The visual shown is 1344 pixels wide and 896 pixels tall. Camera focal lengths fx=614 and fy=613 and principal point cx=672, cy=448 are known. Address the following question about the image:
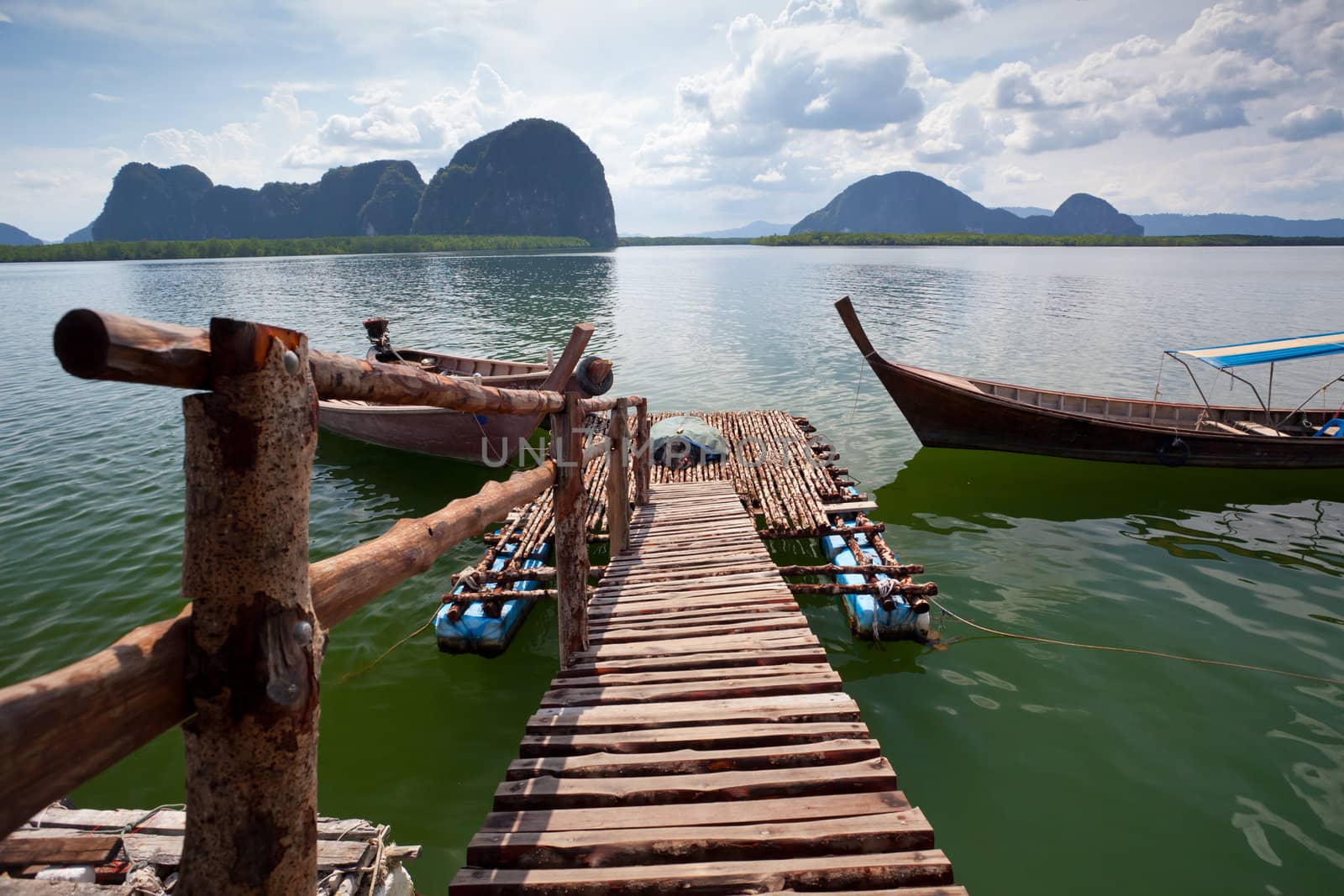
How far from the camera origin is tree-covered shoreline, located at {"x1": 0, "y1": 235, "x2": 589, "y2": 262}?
10412cm

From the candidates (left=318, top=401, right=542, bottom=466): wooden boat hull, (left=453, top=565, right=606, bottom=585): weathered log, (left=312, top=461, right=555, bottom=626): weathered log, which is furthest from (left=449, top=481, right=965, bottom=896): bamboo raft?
(left=318, top=401, right=542, bottom=466): wooden boat hull

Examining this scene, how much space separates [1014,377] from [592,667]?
21145 mm

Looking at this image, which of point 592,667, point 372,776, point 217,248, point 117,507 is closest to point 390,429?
point 117,507

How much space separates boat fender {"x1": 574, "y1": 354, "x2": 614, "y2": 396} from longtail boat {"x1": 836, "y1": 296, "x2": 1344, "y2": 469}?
278 inches

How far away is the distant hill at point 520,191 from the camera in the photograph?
610 ft

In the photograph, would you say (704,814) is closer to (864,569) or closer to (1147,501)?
(864,569)

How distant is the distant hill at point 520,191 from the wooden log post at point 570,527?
197 meters

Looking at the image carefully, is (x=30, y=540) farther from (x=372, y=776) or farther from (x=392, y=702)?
(x=372, y=776)

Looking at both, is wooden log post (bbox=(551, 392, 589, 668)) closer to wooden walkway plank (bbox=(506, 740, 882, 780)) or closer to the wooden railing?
wooden walkway plank (bbox=(506, 740, 882, 780))

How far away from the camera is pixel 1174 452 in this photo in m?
11.9

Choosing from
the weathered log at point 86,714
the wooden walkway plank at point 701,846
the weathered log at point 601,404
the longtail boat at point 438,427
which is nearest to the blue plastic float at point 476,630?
the weathered log at point 601,404

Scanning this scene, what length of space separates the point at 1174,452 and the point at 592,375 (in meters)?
12.6

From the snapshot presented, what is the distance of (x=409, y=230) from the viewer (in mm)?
196750

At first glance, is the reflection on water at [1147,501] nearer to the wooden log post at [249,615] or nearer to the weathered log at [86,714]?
the wooden log post at [249,615]
